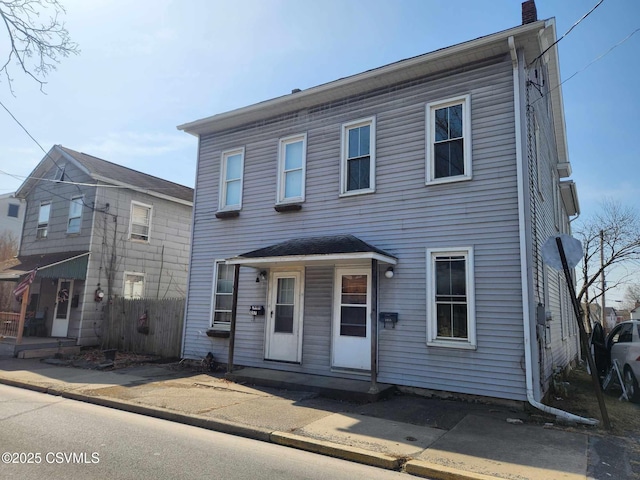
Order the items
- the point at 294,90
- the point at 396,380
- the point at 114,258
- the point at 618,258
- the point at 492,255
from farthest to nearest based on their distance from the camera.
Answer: the point at 618,258 → the point at 114,258 → the point at 294,90 → the point at 396,380 → the point at 492,255

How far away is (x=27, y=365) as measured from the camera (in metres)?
11.7

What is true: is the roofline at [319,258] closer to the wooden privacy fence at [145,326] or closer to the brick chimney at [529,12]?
the wooden privacy fence at [145,326]

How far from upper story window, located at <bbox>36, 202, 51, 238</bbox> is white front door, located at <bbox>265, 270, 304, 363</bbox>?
Result: 11.8 metres

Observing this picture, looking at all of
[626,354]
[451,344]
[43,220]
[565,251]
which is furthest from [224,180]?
[626,354]

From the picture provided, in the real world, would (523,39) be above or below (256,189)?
above

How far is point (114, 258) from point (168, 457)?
1232 cm

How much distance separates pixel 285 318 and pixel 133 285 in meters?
8.82

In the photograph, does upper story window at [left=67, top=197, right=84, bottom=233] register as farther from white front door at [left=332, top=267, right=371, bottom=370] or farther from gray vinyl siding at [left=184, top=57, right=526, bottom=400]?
white front door at [left=332, top=267, right=371, bottom=370]

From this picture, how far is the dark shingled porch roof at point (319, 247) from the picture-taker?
8.44 m

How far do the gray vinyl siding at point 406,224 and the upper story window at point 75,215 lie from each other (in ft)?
22.9

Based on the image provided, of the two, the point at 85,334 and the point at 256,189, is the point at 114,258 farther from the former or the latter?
the point at 256,189

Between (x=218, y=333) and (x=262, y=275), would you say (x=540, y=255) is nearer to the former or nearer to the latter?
(x=262, y=275)

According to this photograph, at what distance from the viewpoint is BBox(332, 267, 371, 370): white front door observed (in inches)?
355

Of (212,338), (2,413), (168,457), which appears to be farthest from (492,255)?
(2,413)
